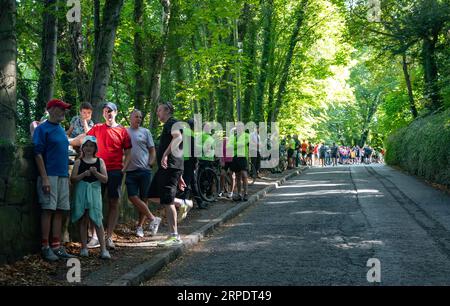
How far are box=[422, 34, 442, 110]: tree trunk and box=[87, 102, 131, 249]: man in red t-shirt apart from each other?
20218mm

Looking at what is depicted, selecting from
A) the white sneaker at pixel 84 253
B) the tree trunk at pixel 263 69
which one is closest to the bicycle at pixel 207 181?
the white sneaker at pixel 84 253

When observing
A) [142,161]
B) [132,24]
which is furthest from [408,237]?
[132,24]

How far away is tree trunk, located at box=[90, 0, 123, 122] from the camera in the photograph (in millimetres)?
9805

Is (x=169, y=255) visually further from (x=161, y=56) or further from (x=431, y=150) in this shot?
(x=431, y=150)

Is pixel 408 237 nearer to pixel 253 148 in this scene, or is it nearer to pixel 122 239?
pixel 122 239

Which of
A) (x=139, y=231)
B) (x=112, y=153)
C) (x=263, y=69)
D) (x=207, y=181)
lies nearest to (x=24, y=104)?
(x=139, y=231)

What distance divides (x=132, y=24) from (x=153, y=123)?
2645 mm

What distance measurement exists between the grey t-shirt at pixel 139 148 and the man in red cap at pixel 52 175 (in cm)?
187

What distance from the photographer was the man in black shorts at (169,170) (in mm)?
8586

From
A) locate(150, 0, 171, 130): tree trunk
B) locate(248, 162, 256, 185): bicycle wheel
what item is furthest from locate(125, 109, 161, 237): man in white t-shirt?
locate(248, 162, 256, 185): bicycle wheel

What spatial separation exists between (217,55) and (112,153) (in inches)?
429

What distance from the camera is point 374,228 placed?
10.2m

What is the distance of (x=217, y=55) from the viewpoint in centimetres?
1866

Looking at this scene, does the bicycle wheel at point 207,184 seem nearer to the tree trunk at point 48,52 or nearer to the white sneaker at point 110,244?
the tree trunk at point 48,52
